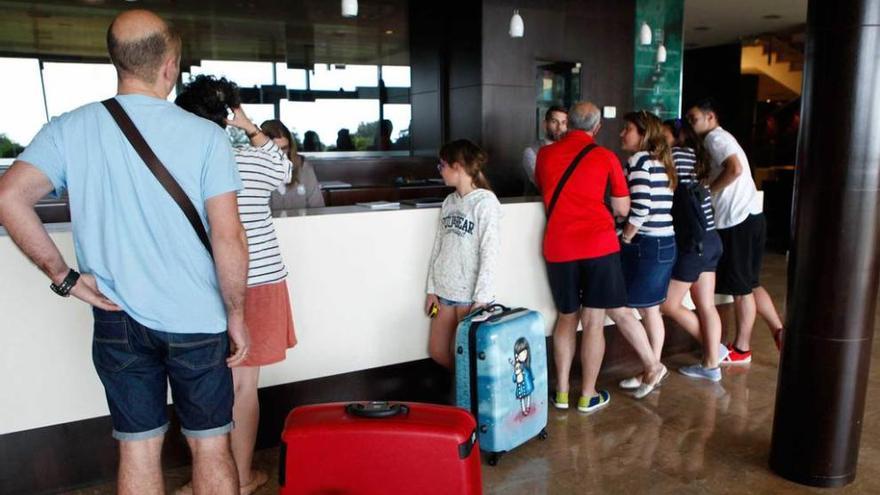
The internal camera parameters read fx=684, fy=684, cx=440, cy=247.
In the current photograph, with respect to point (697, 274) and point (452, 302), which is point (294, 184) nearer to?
point (452, 302)

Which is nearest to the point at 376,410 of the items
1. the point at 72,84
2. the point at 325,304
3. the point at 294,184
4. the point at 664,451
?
the point at 325,304

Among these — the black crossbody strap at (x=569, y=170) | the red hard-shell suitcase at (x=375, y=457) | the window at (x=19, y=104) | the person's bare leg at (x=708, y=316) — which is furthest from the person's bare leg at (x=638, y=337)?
the window at (x=19, y=104)

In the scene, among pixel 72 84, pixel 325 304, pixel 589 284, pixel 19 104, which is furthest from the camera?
pixel 72 84

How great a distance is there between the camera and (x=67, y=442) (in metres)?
2.56

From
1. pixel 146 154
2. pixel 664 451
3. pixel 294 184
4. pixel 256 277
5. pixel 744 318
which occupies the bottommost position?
pixel 664 451

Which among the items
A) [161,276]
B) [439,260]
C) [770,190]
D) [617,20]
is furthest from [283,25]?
[770,190]

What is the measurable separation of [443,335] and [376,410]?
107cm

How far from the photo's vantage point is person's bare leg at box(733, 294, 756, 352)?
4039mm

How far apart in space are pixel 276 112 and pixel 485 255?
15.2 feet

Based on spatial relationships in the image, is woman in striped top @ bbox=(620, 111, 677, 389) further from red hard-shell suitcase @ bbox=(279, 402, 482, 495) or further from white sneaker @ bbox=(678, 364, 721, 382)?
red hard-shell suitcase @ bbox=(279, 402, 482, 495)

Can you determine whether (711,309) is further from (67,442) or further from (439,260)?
(67,442)

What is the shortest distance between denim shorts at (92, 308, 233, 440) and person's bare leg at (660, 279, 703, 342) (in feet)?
8.57

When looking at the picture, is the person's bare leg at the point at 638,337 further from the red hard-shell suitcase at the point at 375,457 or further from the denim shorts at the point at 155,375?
the denim shorts at the point at 155,375

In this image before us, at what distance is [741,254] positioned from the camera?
393cm
